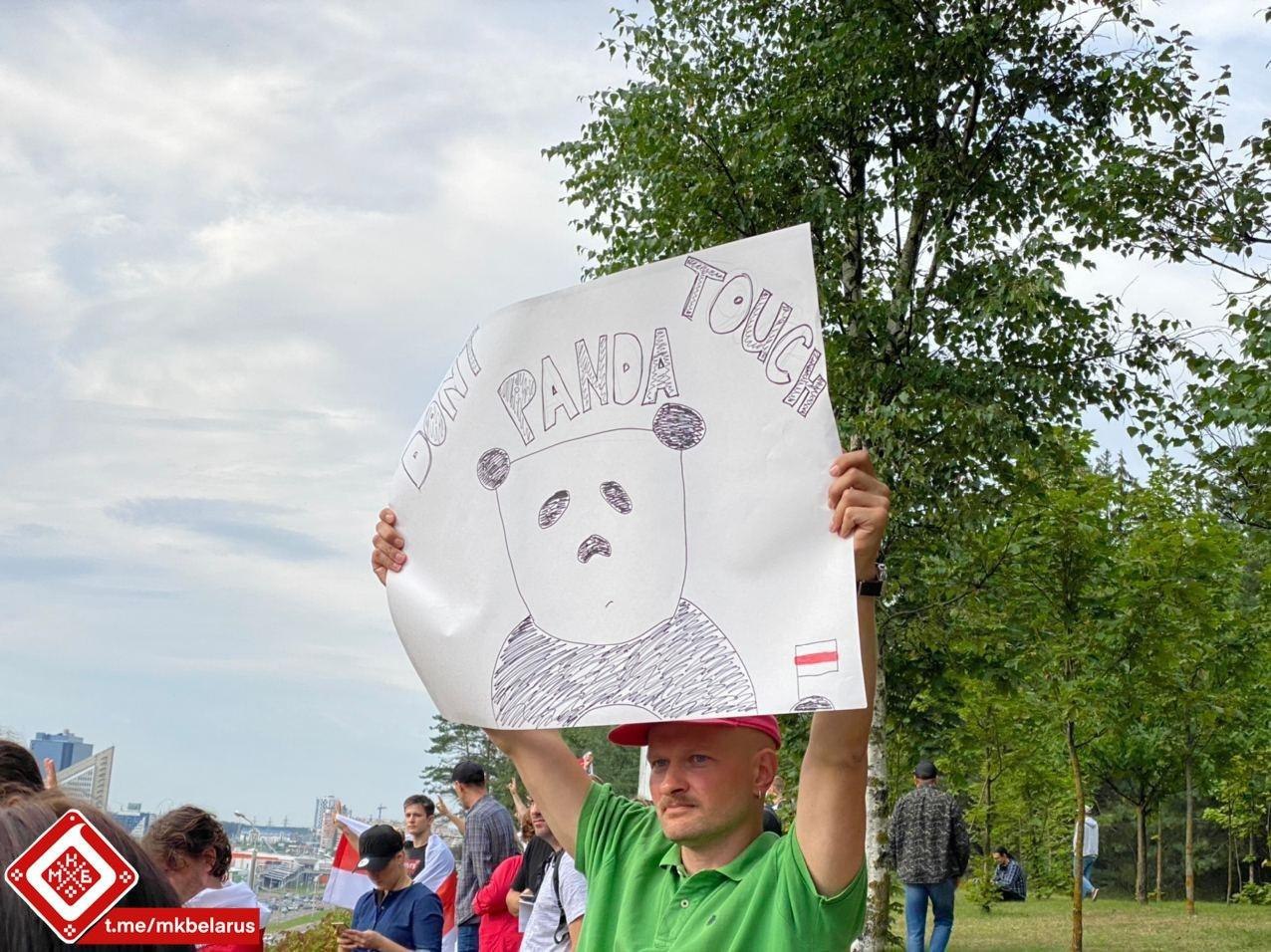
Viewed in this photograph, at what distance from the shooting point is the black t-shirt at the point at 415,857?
10797 mm

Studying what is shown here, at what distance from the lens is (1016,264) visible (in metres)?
14.7

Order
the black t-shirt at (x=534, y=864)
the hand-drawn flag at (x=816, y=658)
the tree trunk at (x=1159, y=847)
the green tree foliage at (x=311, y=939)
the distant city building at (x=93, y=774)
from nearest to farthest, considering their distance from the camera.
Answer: the hand-drawn flag at (x=816, y=658), the distant city building at (x=93, y=774), the black t-shirt at (x=534, y=864), the green tree foliage at (x=311, y=939), the tree trunk at (x=1159, y=847)

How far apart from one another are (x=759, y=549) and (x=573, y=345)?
0.71 meters

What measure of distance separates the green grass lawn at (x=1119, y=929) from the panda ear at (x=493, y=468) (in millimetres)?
15232

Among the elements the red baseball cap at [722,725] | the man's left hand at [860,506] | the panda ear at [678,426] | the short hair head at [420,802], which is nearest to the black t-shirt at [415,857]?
the short hair head at [420,802]

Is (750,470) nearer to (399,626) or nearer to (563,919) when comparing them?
(399,626)

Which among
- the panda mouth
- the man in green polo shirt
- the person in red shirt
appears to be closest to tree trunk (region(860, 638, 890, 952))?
the person in red shirt

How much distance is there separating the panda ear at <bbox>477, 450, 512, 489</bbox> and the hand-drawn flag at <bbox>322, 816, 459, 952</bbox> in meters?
5.11

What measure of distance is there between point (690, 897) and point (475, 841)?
763cm

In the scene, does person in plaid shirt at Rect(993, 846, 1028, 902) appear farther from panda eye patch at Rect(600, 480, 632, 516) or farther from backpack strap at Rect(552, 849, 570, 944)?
panda eye patch at Rect(600, 480, 632, 516)

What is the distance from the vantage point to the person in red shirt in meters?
8.77

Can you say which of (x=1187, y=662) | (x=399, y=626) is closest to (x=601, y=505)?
(x=399, y=626)

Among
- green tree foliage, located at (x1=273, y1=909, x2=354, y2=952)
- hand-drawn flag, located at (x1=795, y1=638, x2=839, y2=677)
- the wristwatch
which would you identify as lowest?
green tree foliage, located at (x1=273, y1=909, x2=354, y2=952)

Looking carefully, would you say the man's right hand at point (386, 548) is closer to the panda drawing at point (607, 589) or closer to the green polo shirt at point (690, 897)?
the panda drawing at point (607, 589)
